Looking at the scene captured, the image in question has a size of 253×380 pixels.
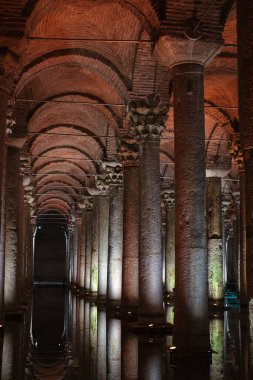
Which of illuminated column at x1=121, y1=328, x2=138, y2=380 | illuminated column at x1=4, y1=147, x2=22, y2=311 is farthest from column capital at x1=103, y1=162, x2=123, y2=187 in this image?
illuminated column at x1=121, y1=328, x2=138, y2=380

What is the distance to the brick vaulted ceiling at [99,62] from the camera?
10062mm

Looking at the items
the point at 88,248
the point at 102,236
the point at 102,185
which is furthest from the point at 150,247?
the point at 88,248

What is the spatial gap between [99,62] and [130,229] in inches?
175

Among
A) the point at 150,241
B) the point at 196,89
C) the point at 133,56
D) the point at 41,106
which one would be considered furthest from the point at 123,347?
the point at 41,106

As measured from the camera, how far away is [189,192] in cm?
945

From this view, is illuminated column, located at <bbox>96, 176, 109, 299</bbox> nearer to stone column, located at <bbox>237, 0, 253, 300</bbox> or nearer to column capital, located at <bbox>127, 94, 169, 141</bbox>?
column capital, located at <bbox>127, 94, 169, 141</bbox>

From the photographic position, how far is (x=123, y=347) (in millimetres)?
10422

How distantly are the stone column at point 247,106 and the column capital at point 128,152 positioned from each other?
380 inches

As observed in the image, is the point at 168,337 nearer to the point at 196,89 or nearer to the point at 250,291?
the point at 196,89

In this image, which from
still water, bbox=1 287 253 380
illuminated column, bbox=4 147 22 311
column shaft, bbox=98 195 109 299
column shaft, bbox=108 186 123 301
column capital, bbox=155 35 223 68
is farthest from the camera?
column shaft, bbox=98 195 109 299

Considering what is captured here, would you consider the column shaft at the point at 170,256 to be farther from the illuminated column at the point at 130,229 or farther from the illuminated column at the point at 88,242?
the illuminated column at the point at 130,229

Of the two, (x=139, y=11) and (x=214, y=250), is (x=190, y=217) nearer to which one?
(x=139, y=11)

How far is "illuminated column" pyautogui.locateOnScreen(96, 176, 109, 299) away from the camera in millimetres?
21656

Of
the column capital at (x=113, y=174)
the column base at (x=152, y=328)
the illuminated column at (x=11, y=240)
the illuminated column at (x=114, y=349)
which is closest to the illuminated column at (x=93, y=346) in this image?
the illuminated column at (x=114, y=349)
